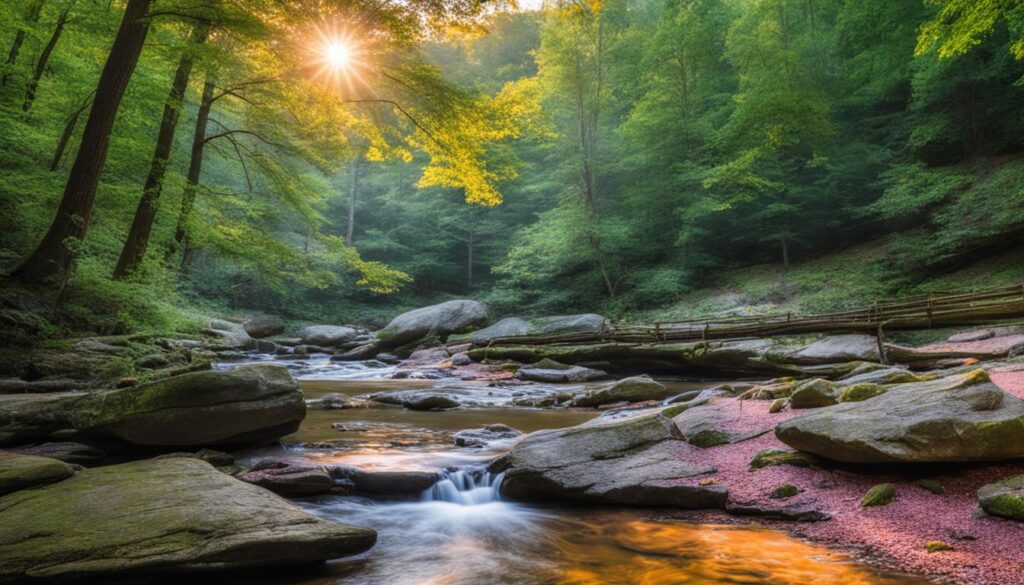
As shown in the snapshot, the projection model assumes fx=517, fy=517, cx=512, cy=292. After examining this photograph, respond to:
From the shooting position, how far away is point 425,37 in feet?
28.6

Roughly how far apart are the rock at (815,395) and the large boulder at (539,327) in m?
12.6

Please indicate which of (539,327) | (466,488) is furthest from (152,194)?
(539,327)

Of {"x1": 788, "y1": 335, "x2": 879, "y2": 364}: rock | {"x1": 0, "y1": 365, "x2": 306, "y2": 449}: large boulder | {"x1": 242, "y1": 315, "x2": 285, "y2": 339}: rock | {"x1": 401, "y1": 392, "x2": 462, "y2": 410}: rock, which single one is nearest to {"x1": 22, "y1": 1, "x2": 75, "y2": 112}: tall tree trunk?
{"x1": 0, "y1": 365, "x2": 306, "y2": 449}: large boulder

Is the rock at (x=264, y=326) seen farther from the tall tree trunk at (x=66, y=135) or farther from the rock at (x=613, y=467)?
the rock at (x=613, y=467)

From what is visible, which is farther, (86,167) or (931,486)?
(86,167)

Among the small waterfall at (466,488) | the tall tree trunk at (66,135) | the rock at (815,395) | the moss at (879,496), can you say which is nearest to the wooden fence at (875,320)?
the rock at (815,395)

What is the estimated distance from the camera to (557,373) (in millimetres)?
14984

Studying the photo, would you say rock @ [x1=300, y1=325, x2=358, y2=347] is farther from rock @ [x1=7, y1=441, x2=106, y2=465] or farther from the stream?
rock @ [x1=7, y1=441, x2=106, y2=465]

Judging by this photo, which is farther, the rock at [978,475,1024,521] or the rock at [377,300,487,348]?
the rock at [377,300,487,348]

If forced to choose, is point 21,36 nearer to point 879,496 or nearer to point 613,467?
point 613,467

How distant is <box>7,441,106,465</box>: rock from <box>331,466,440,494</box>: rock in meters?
2.44

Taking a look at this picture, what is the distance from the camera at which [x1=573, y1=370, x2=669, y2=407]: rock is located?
33.3ft

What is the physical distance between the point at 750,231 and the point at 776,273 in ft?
9.38

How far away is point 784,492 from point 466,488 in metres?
2.98
